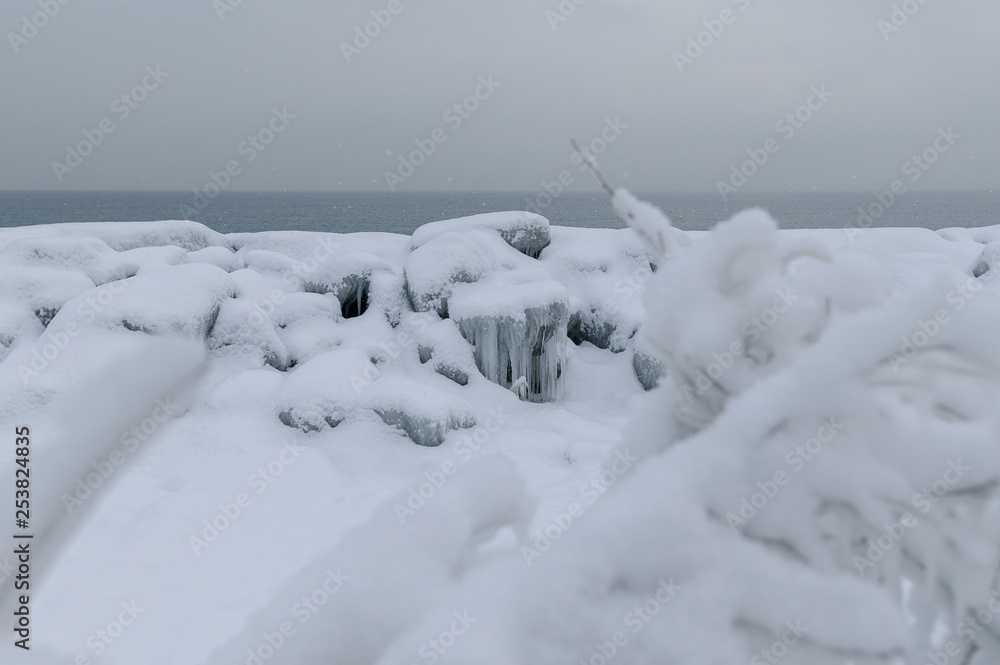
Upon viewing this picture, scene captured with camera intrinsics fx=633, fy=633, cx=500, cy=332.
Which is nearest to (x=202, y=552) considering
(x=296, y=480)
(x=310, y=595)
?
(x=296, y=480)

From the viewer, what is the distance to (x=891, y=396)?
101 cm

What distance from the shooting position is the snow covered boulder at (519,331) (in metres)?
9.03

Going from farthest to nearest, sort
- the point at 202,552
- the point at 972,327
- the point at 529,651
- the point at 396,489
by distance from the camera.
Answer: the point at 396,489
the point at 202,552
the point at 972,327
the point at 529,651

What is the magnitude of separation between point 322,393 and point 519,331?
2880 millimetres

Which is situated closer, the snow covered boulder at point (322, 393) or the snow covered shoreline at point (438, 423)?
the snow covered shoreline at point (438, 423)

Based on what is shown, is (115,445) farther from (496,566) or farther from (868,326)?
(868,326)

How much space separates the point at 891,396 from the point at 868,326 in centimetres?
13

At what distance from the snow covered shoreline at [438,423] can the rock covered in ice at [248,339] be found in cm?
3

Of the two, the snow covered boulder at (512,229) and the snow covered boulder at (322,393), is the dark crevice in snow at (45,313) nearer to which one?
the snow covered boulder at (322,393)

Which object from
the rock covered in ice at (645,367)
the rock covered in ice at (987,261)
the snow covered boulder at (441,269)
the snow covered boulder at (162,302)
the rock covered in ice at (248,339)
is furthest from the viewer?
the rock covered in ice at (987,261)

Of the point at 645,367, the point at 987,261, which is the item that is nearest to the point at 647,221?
the point at 645,367

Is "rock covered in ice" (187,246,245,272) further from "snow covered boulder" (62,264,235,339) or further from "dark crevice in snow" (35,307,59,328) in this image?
"dark crevice in snow" (35,307,59,328)

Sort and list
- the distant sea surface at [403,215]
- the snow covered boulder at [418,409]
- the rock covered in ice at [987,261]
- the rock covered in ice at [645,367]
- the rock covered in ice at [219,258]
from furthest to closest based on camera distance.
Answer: the distant sea surface at [403,215] < the rock covered in ice at [219,258] < the rock covered in ice at [987,261] < the rock covered in ice at [645,367] < the snow covered boulder at [418,409]

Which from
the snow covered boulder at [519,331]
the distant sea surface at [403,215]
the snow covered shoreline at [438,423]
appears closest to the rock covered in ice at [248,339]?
the snow covered shoreline at [438,423]
